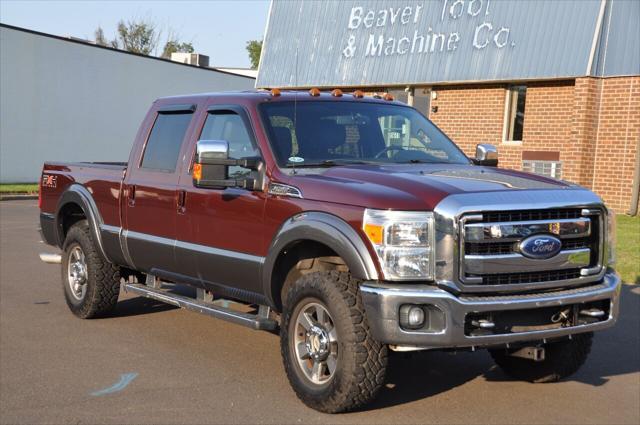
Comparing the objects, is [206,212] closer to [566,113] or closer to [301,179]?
[301,179]

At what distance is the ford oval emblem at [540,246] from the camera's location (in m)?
5.28

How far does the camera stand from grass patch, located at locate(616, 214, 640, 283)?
442 inches

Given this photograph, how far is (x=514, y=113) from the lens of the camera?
2016 centimetres

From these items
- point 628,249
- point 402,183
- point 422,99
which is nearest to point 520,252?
point 402,183

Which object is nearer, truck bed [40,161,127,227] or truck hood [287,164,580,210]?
truck hood [287,164,580,210]

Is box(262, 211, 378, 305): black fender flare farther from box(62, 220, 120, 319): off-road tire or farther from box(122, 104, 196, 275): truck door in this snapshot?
box(62, 220, 120, 319): off-road tire

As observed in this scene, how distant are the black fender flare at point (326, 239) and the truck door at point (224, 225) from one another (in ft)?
0.70

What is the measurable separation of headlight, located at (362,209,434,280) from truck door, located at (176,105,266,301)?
1.26 meters

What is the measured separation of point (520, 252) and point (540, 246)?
16 cm

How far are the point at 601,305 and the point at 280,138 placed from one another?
8.34ft

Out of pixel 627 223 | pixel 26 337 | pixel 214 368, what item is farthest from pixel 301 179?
pixel 627 223

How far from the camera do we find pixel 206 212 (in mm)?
6637

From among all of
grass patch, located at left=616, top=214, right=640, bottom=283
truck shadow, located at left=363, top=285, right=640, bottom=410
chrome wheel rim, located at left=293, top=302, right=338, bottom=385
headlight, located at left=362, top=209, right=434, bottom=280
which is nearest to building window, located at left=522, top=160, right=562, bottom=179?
grass patch, located at left=616, top=214, right=640, bottom=283

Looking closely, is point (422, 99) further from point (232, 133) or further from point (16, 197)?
point (232, 133)
